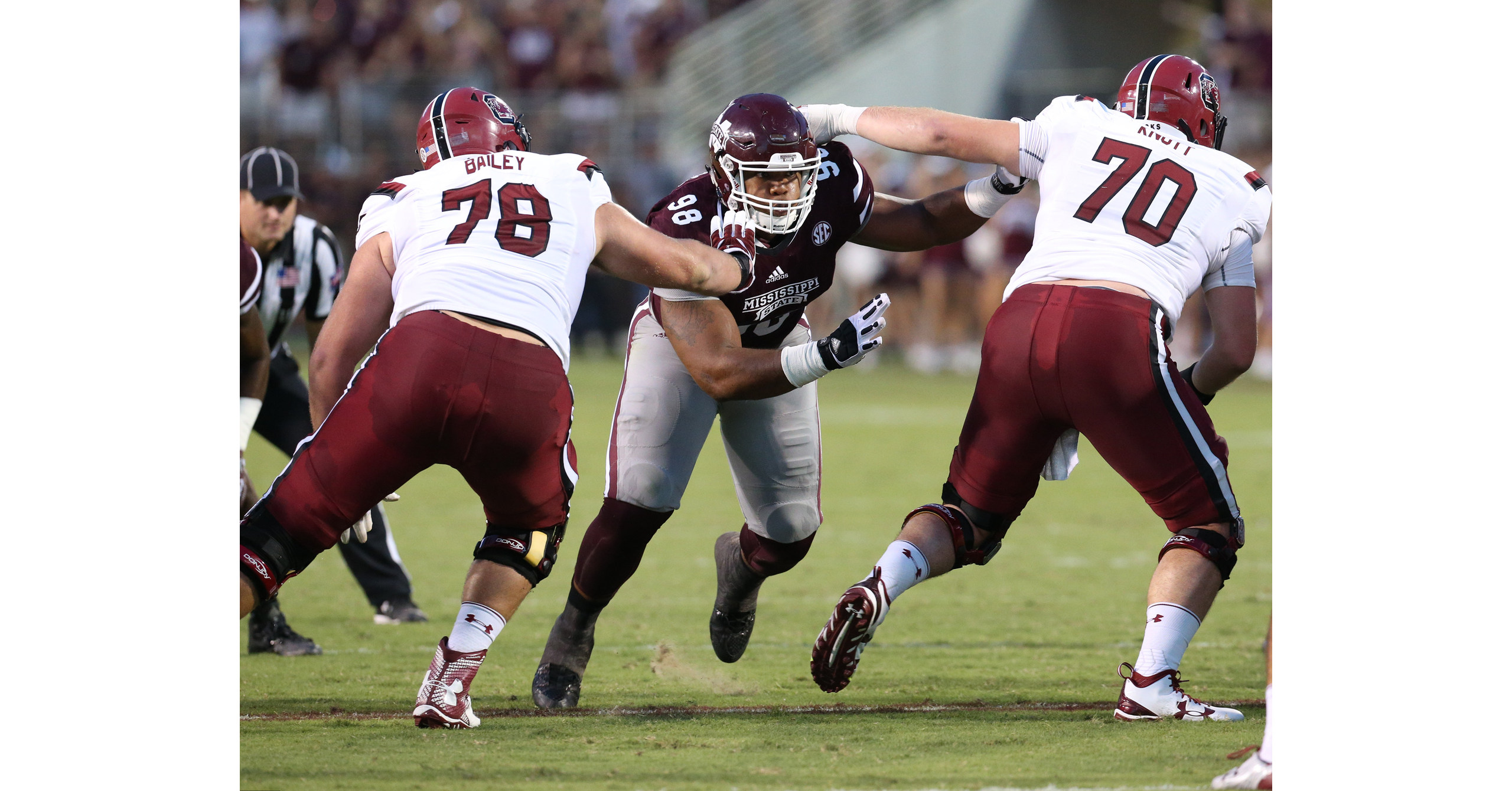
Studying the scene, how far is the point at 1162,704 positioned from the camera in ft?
10.6

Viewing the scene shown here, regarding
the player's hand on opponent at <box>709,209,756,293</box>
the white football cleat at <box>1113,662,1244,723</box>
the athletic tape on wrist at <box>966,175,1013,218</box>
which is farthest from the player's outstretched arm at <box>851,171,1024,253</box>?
the white football cleat at <box>1113,662,1244,723</box>

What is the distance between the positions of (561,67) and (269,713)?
1194cm

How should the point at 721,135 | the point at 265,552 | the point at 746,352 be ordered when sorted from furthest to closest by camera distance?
the point at 721,135 < the point at 746,352 < the point at 265,552

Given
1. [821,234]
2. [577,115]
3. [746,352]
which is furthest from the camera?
[577,115]

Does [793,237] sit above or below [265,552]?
above

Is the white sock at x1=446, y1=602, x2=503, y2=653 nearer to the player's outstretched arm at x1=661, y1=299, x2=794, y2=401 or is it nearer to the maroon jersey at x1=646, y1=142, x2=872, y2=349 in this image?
the player's outstretched arm at x1=661, y1=299, x2=794, y2=401

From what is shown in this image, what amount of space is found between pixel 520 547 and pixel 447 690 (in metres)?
0.33

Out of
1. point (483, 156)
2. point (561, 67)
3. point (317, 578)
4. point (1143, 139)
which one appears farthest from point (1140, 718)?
point (561, 67)

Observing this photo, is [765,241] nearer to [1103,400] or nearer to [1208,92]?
[1103,400]

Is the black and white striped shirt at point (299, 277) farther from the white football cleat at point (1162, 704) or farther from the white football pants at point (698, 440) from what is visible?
the white football cleat at point (1162, 704)

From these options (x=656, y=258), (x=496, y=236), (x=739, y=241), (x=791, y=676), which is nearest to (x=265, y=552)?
(x=496, y=236)

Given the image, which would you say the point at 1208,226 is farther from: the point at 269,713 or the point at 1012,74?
the point at 1012,74

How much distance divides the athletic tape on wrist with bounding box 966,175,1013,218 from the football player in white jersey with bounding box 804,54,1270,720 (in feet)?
0.59

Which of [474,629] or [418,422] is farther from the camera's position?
[474,629]
